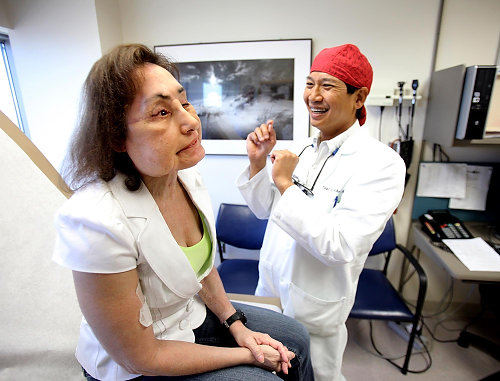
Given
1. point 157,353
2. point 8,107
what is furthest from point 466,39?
point 8,107

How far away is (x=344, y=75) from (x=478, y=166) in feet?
4.78

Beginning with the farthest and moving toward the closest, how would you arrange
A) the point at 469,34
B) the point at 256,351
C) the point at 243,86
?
the point at 243,86 → the point at 469,34 → the point at 256,351

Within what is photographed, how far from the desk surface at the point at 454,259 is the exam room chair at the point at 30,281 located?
1.71 m

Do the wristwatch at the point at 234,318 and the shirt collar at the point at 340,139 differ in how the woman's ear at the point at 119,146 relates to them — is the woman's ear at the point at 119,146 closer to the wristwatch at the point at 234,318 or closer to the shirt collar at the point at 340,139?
the wristwatch at the point at 234,318

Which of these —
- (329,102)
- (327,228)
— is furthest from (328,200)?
(329,102)

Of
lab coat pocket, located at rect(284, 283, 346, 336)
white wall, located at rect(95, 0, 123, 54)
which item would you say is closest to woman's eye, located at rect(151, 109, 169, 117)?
lab coat pocket, located at rect(284, 283, 346, 336)

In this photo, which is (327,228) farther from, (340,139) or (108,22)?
(108,22)

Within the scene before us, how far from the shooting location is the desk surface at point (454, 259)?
144cm

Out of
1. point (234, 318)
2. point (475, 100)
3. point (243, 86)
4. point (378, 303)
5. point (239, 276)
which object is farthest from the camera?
point (243, 86)

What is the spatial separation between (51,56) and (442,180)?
2817mm

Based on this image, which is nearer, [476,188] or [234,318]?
[234,318]

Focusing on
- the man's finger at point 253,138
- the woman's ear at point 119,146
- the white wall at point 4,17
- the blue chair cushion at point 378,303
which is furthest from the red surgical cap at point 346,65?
the white wall at point 4,17

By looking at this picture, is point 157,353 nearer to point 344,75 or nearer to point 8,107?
point 344,75

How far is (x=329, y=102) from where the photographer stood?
115 cm
